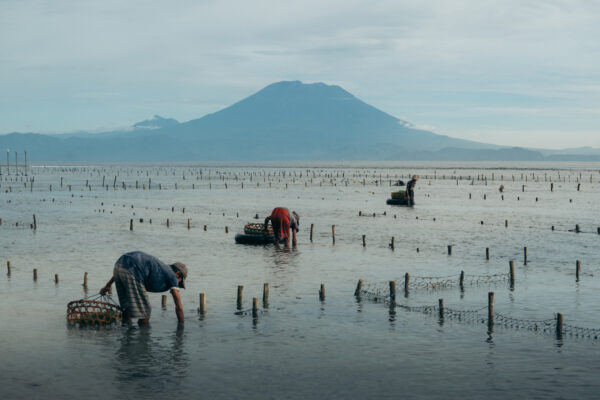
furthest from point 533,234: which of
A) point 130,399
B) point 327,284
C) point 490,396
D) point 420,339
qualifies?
point 130,399

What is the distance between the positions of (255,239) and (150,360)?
30604mm

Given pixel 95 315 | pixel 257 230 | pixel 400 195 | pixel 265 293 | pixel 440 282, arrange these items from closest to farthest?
pixel 95 315
pixel 265 293
pixel 440 282
pixel 257 230
pixel 400 195

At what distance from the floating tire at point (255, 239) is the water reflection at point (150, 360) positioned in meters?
26.5

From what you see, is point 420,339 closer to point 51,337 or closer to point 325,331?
point 325,331

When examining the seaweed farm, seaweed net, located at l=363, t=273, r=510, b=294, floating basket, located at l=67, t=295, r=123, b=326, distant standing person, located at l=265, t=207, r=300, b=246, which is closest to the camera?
the seaweed farm

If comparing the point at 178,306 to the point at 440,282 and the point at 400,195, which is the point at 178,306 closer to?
the point at 440,282

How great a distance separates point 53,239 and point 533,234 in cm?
4363

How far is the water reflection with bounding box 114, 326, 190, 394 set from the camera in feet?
69.6

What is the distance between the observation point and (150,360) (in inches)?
913

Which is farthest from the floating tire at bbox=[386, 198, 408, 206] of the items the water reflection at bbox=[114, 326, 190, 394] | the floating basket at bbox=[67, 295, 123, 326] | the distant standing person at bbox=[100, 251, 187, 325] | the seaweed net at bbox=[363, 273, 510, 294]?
the distant standing person at bbox=[100, 251, 187, 325]

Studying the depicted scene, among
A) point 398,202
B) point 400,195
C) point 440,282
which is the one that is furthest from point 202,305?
point 400,195

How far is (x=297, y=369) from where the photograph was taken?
2295 cm

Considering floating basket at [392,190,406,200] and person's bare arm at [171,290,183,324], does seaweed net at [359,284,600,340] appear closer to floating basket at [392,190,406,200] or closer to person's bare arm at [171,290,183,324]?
person's bare arm at [171,290,183,324]

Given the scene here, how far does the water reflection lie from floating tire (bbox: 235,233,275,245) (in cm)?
2650
